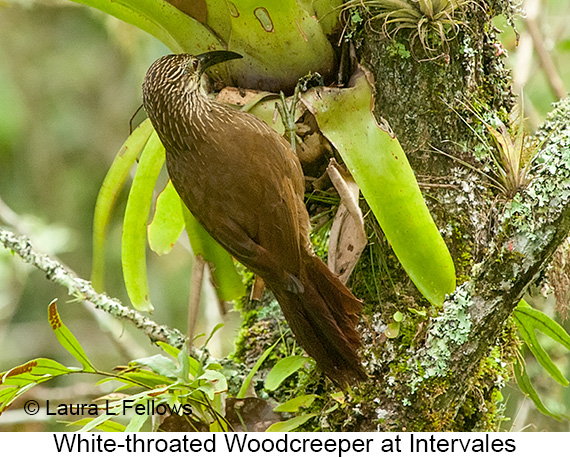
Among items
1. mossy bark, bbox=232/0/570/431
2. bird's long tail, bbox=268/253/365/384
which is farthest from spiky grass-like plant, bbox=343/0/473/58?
bird's long tail, bbox=268/253/365/384

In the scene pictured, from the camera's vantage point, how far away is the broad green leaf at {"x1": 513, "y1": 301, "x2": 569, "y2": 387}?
1.57 metres

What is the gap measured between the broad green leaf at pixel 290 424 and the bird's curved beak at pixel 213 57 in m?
0.87

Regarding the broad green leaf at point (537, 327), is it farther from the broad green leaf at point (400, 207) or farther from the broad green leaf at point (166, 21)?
the broad green leaf at point (166, 21)

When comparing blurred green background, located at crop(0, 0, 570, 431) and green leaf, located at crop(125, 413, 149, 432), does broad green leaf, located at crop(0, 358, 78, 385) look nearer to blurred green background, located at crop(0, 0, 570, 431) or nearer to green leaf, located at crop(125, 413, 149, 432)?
green leaf, located at crop(125, 413, 149, 432)

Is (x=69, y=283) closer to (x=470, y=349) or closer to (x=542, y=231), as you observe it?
(x=470, y=349)

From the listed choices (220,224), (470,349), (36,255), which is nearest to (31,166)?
(36,255)

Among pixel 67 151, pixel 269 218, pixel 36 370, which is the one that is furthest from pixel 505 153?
pixel 67 151

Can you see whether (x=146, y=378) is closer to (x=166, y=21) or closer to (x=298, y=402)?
(x=298, y=402)

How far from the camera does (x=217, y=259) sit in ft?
5.98

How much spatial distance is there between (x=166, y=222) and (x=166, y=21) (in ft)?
1.79

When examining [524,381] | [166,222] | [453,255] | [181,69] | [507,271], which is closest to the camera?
[507,271]

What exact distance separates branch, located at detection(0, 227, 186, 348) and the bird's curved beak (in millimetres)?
671

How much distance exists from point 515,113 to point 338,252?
632 mm

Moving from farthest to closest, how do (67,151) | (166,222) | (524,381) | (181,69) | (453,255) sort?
(67,151)
(166,222)
(524,381)
(181,69)
(453,255)
